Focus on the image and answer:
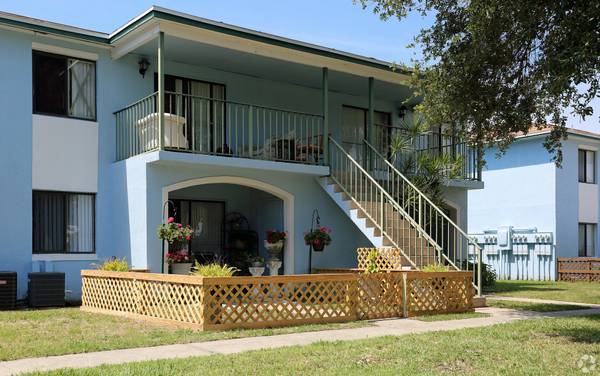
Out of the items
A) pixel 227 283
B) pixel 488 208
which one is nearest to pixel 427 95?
pixel 227 283

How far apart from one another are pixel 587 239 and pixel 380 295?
18518 mm

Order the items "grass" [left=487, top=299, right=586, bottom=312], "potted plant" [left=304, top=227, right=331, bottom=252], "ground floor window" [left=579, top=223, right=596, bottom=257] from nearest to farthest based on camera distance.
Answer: "grass" [left=487, top=299, right=586, bottom=312], "potted plant" [left=304, top=227, right=331, bottom=252], "ground floor window" [left=579, top=223, right=596, bottom=257]

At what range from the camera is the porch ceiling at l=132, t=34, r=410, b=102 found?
48.4 feet

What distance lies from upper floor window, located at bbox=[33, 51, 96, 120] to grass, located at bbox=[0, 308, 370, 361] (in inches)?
192

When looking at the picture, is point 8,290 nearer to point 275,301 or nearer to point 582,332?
Answer: point 275,301

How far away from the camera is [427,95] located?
1234cm

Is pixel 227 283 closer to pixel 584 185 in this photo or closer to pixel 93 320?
pixel 93 320

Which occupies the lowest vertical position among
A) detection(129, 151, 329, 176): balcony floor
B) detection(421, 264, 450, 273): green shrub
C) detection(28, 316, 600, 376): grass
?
detection(28, 316, 600, 376): grass

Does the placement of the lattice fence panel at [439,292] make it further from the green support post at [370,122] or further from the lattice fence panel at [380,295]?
the green support post at [370,122]

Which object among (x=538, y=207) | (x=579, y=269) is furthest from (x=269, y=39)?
(x=579, y=269)

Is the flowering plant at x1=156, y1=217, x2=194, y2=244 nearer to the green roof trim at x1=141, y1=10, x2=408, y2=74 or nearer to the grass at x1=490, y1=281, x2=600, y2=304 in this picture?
the green roof trim at x1=141, y1=10, x2=408, y2=74

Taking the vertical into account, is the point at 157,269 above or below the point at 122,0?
below

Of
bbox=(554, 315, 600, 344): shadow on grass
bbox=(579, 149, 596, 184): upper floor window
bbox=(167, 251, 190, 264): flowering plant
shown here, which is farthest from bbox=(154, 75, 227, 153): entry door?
bbox=(579, 149, 596, 184): upper floor window

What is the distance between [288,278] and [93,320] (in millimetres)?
3176
